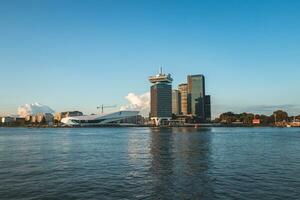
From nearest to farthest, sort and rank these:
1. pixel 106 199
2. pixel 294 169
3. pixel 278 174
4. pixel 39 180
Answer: pixel 106 199 < pixel 39 180 < pixel 278 174 < pixel 294 169

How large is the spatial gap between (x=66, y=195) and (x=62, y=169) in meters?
10.1

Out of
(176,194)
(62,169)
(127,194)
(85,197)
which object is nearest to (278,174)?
(176,194)

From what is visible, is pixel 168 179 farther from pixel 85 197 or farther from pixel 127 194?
pixel 85 197

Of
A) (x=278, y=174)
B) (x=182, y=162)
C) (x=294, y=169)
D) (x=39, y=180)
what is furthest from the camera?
(x=182, y=162)

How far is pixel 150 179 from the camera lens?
24.0 m

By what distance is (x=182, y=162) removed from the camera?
32.8m

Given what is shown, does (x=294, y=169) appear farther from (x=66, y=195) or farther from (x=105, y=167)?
(x=66, y=195)

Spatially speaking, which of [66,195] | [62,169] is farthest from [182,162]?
[66,195]

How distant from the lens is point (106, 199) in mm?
18297

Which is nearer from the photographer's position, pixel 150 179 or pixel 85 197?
pixel 85 197

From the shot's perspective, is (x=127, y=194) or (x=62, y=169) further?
(x=62, y=169)

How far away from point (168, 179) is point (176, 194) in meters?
4.62

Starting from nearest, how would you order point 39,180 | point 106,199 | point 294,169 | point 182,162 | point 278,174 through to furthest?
point 106,199 → point 39,180 → point 278,174 → point 294,169 → point 182,162

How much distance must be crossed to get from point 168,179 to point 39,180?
30.4 feet
